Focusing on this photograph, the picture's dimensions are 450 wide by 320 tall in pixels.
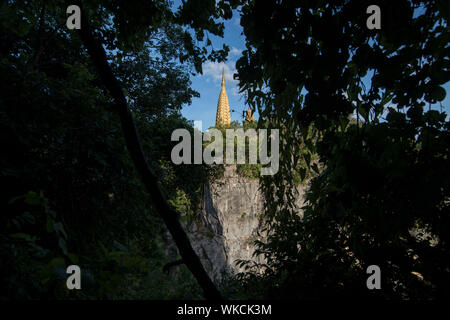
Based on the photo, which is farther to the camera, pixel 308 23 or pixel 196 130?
pixel 196 130

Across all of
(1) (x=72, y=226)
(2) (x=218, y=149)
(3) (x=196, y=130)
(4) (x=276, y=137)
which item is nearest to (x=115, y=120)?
(1) (x=72, y=226)

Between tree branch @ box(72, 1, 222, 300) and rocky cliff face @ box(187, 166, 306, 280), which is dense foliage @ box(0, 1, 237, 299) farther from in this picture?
rocky cliff face @ box(187, 166, 306, 280)

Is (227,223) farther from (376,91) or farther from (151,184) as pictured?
(151,184)

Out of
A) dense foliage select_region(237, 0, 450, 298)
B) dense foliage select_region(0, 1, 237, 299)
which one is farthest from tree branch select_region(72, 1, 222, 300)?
dense foliage select_region(237, 0, 450, 298)

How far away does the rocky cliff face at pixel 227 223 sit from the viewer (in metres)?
8.48

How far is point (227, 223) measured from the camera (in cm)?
911

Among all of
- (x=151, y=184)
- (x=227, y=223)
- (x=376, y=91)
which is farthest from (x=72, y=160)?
(x=227, y=223)

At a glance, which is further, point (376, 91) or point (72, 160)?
point (72, 160)

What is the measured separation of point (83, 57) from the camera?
6.57m

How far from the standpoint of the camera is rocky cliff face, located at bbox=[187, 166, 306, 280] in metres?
8.48

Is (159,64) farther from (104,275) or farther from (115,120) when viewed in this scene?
(104,275)

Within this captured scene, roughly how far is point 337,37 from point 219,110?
3610cm

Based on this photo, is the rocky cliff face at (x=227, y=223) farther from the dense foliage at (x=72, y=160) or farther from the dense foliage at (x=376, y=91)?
the dense foliage at (x=376, y=91)
